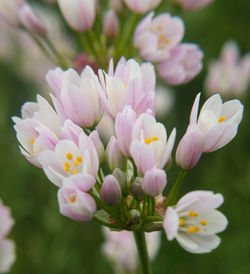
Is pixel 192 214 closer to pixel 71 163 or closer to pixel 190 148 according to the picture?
pixel 190 148

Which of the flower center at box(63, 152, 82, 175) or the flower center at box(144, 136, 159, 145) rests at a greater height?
the flower center at box(144, 136, 159, 145)

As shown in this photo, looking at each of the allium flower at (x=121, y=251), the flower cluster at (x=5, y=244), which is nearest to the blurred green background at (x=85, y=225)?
the allium flower at (x=121, y=251)

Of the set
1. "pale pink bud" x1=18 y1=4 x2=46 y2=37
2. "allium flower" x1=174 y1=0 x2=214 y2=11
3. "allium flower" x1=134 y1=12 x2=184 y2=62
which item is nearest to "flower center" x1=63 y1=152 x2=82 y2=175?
"allium flower" x1=134 y1=12 x2=184 y2=62

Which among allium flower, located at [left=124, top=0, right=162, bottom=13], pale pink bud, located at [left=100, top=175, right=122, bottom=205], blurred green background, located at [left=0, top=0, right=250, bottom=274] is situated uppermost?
allium flower, located at [left=124, top=0, right=162, bottom=13]

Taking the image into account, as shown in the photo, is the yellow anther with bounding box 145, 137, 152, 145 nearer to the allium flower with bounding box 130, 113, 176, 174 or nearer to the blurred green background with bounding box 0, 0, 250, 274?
the allium flower with bounding box 130, 113, 176, 174

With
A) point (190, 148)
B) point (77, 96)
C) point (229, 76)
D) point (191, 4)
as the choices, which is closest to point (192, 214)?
point (190, 148)
